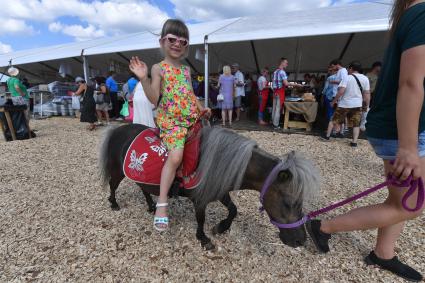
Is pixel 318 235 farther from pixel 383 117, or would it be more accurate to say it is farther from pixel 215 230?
pixel 383 117

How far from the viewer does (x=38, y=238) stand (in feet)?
7.85

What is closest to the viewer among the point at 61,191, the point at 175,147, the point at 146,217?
the point at 175,147

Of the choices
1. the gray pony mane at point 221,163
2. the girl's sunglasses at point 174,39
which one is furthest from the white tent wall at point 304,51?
the gray pony mane at point 221,163

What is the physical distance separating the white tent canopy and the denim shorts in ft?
18.0

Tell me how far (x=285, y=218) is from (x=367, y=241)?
1.26m

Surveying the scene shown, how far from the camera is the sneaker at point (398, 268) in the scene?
183 cm

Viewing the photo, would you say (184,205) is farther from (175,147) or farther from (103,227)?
(175,147)

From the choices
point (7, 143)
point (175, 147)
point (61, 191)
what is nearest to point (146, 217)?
point (175, 147)

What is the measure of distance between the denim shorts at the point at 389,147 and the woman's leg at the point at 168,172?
139cm

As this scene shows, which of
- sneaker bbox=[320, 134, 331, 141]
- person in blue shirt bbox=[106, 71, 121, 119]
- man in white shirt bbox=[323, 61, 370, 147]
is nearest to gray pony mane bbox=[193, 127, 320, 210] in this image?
man in white shirt bbox=[323, 61, 370, 147]

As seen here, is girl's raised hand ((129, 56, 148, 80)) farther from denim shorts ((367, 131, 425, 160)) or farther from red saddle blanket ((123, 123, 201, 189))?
denim shorts ((367, 131, 425, 160))

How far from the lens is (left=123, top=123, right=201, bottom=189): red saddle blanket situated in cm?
194

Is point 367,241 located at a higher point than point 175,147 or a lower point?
lower

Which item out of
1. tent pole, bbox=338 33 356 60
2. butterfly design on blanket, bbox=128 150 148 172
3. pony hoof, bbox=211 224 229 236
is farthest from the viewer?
tent pole, bbox=338 33 356 60
